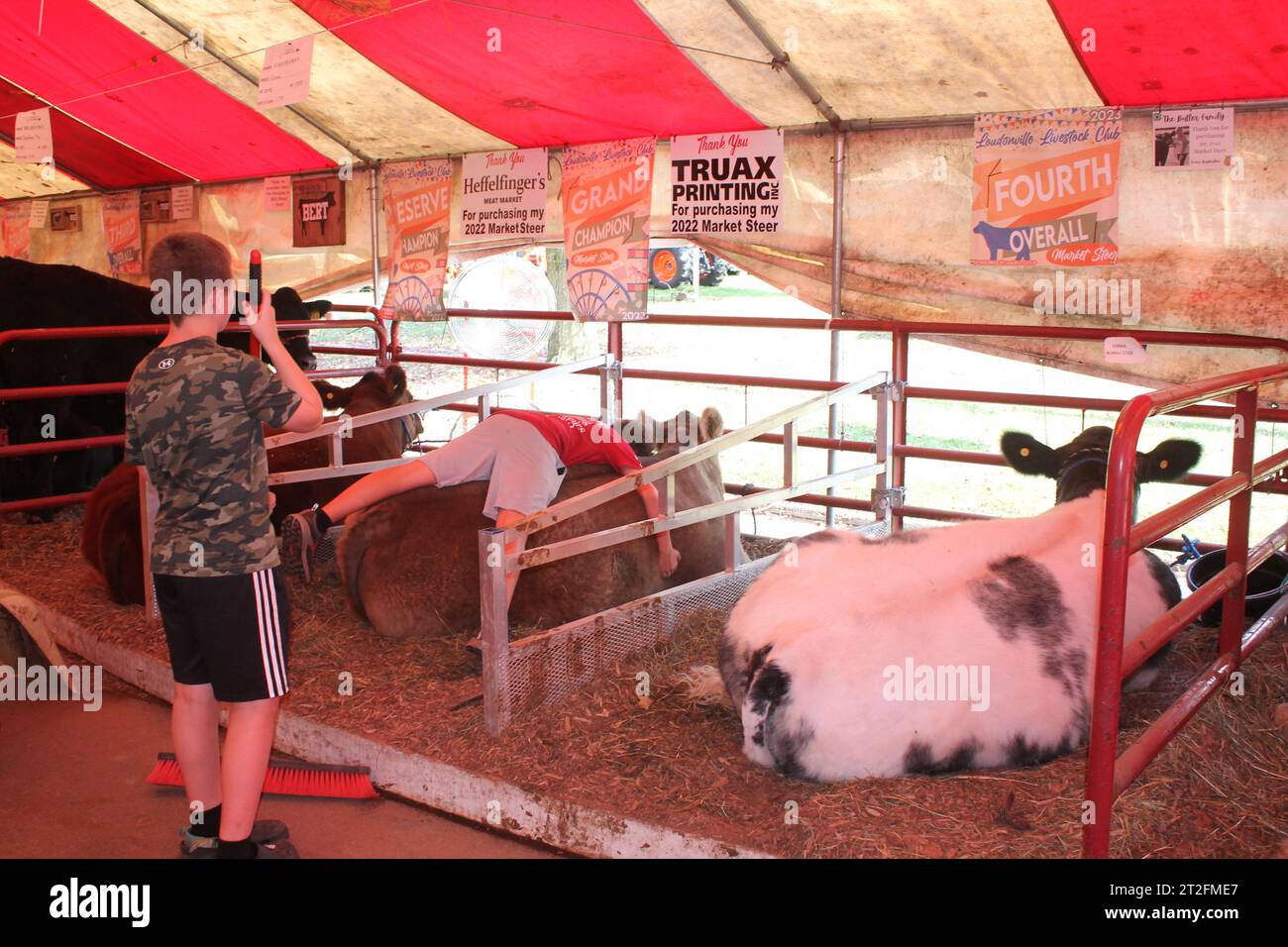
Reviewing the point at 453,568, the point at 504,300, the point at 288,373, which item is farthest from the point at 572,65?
the point at 504,300

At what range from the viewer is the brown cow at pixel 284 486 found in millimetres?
5246

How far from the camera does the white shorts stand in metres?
4.56

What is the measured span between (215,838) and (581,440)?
7.27ft

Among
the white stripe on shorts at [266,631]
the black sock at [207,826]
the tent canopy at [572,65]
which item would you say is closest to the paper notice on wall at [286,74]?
A: the tent canopy at [572,65]

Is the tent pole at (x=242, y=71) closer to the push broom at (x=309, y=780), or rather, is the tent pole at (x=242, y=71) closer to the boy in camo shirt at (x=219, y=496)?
the boy in camo shirt at (x=219, y=496)

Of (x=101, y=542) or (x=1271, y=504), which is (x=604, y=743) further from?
(x=1271, y=504)

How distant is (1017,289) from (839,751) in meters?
3.50

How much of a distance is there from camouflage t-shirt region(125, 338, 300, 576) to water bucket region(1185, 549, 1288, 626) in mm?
3643

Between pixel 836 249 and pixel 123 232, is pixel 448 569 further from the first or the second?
pixel 123 232

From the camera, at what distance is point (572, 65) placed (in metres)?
6.29

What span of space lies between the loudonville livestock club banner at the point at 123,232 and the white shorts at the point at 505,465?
310 inches

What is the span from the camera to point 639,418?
619 cm

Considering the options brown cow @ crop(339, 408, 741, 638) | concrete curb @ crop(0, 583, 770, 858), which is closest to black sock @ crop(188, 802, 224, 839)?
concrete curb @ crop(0, 583, 770, 858)

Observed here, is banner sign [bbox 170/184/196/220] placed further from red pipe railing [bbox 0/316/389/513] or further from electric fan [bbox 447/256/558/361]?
red pipe railing [bbox 0/316/389/513]
